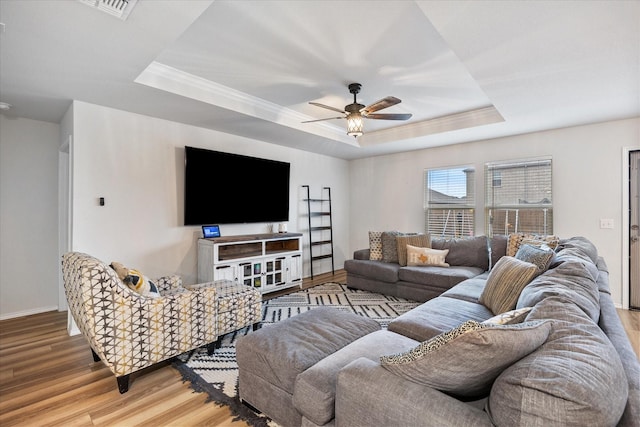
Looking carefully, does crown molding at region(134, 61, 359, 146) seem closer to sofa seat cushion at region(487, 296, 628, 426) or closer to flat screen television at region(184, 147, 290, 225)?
flat screen television at region(184, 147, 290, 225)

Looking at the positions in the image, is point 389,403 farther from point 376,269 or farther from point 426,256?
point 426,256

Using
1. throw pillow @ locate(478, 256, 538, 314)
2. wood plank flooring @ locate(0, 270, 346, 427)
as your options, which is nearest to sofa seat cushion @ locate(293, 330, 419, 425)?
wood plank flooring @ locate(0, 270, 346, 427)

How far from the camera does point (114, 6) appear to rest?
5.73 feet

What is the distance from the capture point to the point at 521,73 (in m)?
2.52

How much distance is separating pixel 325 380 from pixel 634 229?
455cm

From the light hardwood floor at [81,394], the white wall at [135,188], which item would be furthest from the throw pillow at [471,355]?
the white wall at [135,188]

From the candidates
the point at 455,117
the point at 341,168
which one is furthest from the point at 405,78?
the point at 341,168

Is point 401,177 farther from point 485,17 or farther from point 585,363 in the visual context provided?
point 585,363

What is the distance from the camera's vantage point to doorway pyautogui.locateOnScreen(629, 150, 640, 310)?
146 inches

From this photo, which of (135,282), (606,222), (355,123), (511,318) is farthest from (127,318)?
(606,222)

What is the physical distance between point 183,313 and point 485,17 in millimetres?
2885

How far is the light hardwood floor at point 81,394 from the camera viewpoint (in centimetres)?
183

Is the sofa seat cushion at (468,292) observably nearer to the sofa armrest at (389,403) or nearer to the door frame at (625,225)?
the sofa armrest at (389,403)

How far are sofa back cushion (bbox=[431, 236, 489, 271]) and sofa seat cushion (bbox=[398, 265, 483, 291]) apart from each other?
0.41 ft
